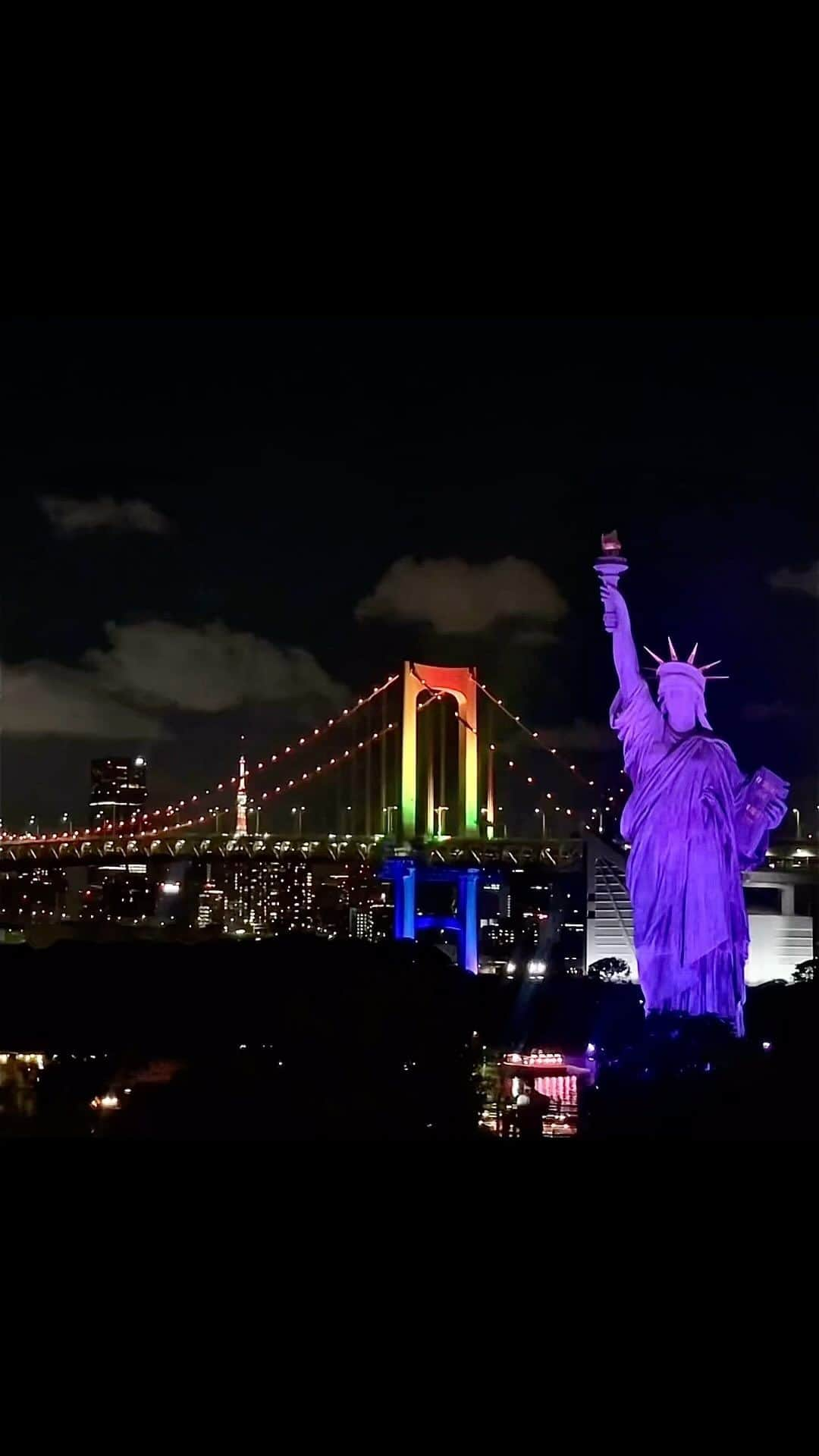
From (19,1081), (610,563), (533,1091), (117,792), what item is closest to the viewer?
(610,563)

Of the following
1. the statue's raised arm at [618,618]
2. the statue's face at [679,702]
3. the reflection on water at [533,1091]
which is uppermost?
the statue's raised arm at [618,618]

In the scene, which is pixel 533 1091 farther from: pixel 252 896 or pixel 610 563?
pixel 252 896

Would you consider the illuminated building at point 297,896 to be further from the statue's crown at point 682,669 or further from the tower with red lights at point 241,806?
the statue's crown at point 682,669

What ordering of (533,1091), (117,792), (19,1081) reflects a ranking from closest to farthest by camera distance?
(19,1081)
(533,1091)
(117,792)

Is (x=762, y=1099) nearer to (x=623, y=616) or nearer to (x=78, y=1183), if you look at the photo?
(x=623, y=616)

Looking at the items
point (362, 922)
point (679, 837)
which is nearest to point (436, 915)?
point (362, 922)

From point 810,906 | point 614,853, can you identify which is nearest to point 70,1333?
Answer: point 810,906

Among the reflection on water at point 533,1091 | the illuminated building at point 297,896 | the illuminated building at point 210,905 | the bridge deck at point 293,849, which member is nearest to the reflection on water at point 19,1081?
the reflection on water at point 533,1091
